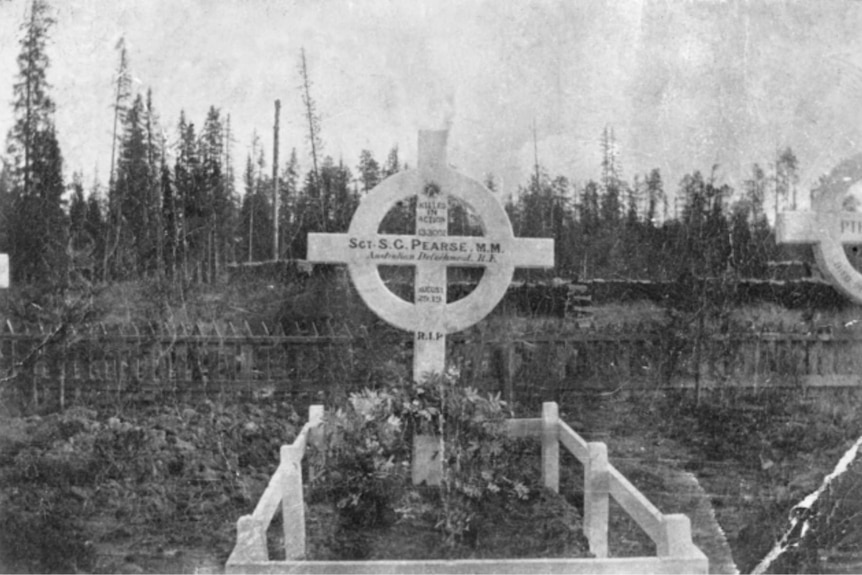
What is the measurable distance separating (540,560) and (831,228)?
426 cm

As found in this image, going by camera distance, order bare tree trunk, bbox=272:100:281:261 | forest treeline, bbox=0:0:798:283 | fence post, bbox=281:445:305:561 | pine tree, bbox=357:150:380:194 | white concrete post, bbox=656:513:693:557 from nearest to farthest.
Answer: white concrete post, bbox=656:513:693:557 < fence post, bbox=281:445:305:561 < bare tree trunk, bbox=272:100:281:261 < pine tree, bbox=357:150:380:194 < forest treeline, bbox=0:0:798:283

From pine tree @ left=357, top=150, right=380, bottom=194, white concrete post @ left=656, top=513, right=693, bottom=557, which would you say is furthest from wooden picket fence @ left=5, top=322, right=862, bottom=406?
white concrete post @ left=656, top=513, right=693, bottom=557

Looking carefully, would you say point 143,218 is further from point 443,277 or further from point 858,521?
point 858,521

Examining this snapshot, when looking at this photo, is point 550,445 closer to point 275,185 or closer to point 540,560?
point 540,560

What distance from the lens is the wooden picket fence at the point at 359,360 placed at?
7453 mm

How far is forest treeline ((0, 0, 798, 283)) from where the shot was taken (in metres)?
8.70

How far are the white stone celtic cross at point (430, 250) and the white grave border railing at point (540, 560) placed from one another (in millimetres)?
923

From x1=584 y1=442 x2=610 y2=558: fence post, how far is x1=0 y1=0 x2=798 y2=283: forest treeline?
4093 mm

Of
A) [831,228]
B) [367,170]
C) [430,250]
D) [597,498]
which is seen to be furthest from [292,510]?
[367,170]

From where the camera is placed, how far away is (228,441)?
6.71 m

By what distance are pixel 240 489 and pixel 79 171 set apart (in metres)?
4.74

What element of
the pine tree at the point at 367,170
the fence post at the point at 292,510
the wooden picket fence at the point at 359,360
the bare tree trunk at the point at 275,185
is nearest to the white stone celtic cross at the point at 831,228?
the wooden picket fence at the point at 359,360

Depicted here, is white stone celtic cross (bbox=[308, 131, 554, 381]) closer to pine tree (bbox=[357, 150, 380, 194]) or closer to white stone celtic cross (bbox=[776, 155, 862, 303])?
white stone celtic cross (bbox=[776, 155, 862, 303])

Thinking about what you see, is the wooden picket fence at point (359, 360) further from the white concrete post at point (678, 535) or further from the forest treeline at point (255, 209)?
the white concrete post at point (678, 535)
